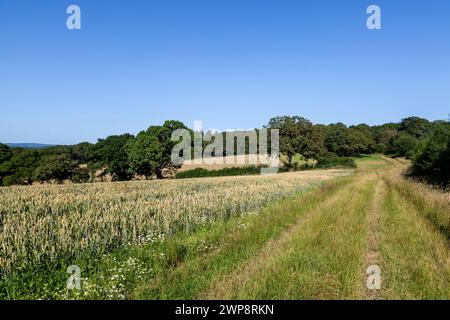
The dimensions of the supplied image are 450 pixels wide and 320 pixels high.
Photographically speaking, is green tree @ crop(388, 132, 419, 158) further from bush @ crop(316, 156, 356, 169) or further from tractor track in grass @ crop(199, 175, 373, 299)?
tractor track in grass @ crop(199, 175, 373, 299)

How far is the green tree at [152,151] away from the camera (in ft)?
217

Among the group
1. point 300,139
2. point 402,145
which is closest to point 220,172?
point 300,139

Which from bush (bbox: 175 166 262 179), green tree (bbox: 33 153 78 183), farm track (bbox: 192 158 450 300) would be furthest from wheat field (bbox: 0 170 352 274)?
green tree (bbox: 33 153 78 183)

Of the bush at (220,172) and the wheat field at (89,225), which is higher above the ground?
the wheat field at (89,225)

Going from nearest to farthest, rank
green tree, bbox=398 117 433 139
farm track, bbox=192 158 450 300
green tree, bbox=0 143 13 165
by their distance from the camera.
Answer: farm track, bbox=192 158 450 300, green tree, bbox=0 143 13 165, green tree, bbox=398 117 433 139

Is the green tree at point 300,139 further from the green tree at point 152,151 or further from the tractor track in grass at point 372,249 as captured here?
the tractor track in grass at point 372,249

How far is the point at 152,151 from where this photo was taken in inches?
2611

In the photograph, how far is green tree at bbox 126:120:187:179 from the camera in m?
66.2

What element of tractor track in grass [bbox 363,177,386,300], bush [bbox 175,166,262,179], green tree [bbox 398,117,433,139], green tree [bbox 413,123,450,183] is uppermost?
green tree [bbox 398,117,433,139]

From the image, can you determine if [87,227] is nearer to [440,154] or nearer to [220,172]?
[440,154]

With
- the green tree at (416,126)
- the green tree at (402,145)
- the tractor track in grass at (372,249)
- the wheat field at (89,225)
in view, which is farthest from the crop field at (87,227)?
the green tree at (416,126)
